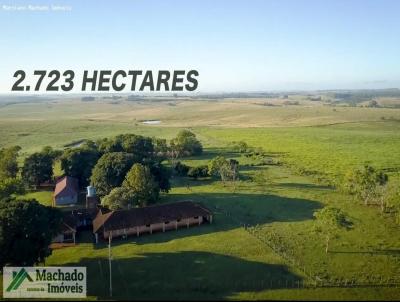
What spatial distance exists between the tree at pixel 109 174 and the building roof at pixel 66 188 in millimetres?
3420

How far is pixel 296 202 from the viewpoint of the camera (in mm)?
63062

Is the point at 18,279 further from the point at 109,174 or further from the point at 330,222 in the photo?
the point at 330,222

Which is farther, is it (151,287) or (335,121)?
(335,121)

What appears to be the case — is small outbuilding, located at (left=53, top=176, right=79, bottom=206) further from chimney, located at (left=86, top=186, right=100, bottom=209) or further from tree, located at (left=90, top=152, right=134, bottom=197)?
chimney, located at (left=86, top=186, right=100, bottom=209)

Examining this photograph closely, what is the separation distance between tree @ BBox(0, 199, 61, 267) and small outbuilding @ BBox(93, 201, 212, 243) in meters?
8.59

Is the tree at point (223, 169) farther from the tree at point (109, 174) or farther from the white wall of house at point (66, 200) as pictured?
the white wall of house at point (66, 200)

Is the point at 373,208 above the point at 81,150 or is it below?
below

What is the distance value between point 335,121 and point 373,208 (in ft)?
401

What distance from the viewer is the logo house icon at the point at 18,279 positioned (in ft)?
121

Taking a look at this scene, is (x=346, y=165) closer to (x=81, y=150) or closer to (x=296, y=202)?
(x=296, y=202)

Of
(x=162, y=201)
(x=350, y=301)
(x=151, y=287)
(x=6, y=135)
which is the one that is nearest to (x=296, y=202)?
(x=162, y=201)

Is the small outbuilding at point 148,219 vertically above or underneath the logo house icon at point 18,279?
above

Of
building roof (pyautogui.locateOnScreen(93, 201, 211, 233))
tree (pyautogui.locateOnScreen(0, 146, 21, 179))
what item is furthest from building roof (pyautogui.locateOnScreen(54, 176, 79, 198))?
building roof (pyautogui.locateOnScreen(93, 201, 211, 233))

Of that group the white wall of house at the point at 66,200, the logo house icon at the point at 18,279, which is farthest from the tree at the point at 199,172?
the logo house icon at the point at 18,279
